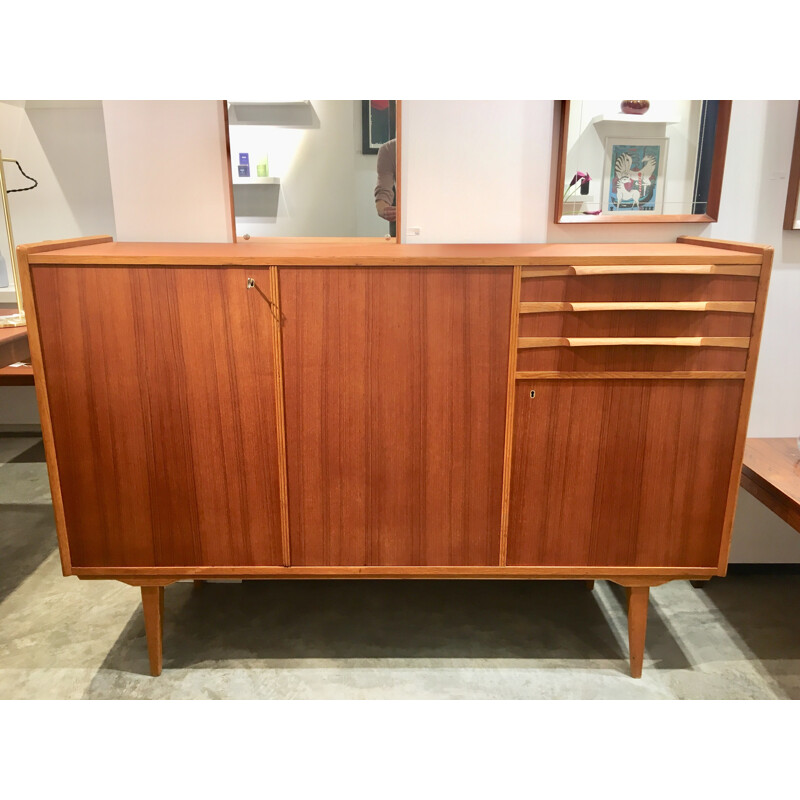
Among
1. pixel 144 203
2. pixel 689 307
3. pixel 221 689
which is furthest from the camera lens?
pixel 144 203

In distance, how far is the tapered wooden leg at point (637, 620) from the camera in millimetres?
1828

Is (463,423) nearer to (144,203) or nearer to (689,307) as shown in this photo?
(689,307)

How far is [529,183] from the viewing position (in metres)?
1.94

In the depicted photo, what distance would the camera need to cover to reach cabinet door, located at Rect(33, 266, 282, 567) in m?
1.58

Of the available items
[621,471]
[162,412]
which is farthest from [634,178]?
[162,412]

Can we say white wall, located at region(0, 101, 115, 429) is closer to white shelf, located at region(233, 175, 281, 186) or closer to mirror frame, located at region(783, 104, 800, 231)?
white shelf, located at region(233, 175, 281, 186)

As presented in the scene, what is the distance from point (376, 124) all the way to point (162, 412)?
3.40 ft

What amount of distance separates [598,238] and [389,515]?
107cm

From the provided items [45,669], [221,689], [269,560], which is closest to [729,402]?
[269,560]

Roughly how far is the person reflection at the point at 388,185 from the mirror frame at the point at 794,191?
1.21m

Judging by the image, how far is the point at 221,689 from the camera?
70.9 inches

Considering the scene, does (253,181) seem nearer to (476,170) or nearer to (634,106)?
(476,170)

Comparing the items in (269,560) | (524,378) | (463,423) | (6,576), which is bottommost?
(6,576)

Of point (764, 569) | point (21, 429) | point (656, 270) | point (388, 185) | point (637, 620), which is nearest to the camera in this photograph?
point (656, 270)
